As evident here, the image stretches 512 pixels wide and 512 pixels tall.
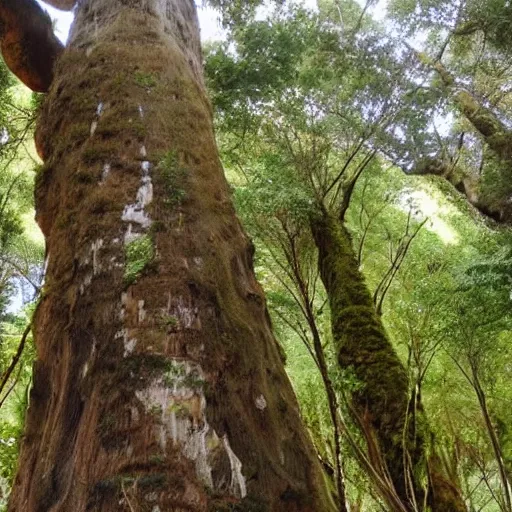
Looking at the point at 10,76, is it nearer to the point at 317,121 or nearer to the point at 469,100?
the point at 317,121

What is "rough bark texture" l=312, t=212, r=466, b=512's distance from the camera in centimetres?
438

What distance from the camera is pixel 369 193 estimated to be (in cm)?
850

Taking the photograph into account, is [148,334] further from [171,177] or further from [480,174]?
[480,174]

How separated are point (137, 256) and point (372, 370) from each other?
12.9ft

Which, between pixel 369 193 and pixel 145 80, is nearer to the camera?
pixel 145 80

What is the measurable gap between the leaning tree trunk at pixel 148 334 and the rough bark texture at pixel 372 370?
2297 mm

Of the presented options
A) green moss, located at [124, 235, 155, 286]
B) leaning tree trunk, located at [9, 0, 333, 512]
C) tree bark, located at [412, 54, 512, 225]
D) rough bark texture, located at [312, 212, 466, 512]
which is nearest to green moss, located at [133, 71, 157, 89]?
leaning tree trunk, located at [9, 0, 333, 512]

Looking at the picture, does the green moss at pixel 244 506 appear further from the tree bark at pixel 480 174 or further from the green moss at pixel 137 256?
the tree bark at pixel 480 174

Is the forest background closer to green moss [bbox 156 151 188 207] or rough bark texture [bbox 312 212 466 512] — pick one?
rough bark texture [bbox 312 212 466 512]

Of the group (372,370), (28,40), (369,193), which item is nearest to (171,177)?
(28,40)

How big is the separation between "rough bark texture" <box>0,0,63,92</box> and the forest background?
1144 mm

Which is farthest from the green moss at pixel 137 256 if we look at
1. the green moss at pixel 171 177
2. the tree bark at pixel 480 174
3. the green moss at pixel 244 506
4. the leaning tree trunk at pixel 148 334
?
the tree bark at pixel 480 174

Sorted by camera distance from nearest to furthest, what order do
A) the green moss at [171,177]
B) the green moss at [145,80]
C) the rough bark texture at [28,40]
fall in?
the green moss at [171,177] → the green moss at [145,80] → the rough bark texture at [28,40]

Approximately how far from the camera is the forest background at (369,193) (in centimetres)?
549
